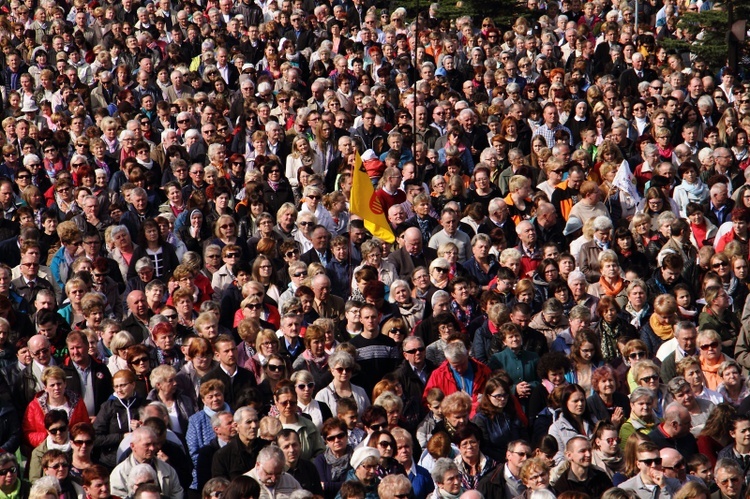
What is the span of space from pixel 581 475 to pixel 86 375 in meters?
4.04

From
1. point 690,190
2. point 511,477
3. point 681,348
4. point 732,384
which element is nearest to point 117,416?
point 511,477

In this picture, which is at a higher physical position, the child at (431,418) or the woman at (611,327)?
the child at (431,418)

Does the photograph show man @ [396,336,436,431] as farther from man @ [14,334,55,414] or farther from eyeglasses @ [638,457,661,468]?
man @ [14,334,55,414]

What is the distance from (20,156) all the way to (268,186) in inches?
134

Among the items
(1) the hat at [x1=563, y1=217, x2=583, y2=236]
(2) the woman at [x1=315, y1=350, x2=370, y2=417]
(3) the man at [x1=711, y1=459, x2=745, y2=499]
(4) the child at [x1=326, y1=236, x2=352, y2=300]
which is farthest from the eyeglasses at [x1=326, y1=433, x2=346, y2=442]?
(1) the hat at [x1=563, y1=217, x2=583, y2=236]

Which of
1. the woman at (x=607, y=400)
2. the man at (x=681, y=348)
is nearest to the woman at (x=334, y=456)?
the woman at (x=607, y=400)

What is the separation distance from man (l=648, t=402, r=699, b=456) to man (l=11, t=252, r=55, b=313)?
5864mm

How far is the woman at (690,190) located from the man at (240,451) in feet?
24.6

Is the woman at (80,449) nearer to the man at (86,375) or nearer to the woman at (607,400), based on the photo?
the man at (86,375)

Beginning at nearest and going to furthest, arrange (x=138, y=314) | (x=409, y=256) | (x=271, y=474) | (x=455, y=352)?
(x=271, y=474) < (x=455, y=352) < (x=138, y=314) < (x=409, y=256)

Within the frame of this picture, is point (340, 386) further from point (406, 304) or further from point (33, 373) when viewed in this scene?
point (33, 373)

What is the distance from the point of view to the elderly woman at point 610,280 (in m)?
15.3

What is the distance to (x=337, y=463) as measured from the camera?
11.9 metres

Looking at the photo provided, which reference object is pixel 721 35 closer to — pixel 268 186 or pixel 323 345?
pixel 268 186
